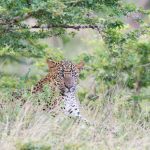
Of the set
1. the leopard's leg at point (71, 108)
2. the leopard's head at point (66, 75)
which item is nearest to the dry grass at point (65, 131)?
the leopard's leg at point (71, 108)

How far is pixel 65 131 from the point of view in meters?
8.67

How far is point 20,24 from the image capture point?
32.8ft

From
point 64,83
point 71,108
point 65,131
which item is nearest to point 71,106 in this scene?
point 71,108

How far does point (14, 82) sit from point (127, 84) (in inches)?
82.6

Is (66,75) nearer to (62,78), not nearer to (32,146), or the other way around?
(62,78)

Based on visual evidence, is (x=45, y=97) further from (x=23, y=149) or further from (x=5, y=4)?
(x=23, y=149)

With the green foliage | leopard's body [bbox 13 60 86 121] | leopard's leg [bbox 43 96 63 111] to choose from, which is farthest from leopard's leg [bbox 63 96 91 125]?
the green foliage

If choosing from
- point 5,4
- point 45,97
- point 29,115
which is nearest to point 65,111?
point 45,97

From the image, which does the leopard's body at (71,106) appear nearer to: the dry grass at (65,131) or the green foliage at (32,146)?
the dry grass at (65,131)

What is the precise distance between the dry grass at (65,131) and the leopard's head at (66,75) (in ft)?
1.34

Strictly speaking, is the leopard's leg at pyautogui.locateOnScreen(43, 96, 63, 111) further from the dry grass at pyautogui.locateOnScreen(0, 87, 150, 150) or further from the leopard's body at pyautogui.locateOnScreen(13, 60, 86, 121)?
the dry grass at pyautogui.locateOnScreen(0, 87, 150, 150)

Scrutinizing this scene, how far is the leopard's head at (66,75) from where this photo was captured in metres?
10.2

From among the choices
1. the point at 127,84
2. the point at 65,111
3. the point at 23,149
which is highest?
the point at 23,149

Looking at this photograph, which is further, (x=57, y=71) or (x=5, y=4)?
(x=57, y=71)
